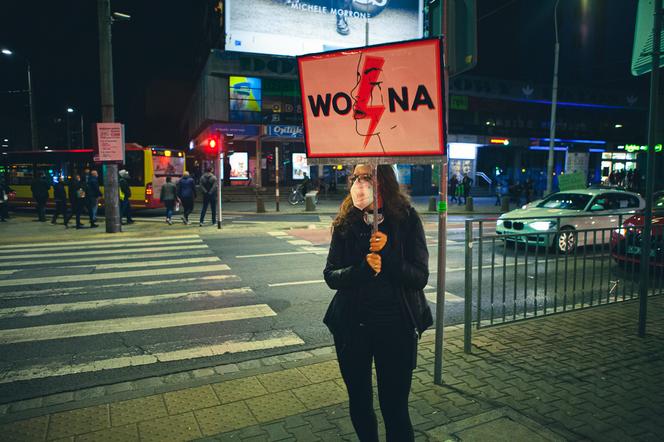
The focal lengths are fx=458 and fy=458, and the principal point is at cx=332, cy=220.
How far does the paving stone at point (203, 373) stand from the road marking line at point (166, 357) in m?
0.43

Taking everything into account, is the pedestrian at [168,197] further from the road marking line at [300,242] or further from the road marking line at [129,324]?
the road marking line at [129,324]

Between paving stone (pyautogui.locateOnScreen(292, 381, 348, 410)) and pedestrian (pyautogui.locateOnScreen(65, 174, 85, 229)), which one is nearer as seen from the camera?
paving stone (pyautogui.locateOnScreen(292, 381, 348, 410))

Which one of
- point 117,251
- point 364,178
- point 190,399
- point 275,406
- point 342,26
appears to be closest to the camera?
point 364,178

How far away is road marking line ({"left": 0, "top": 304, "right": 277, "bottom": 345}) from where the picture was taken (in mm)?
5488

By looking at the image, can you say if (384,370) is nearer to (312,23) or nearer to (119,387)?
(119,387)

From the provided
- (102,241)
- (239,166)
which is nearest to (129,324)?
(102,241)

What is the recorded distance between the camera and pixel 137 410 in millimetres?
3619

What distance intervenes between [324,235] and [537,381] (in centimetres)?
1064

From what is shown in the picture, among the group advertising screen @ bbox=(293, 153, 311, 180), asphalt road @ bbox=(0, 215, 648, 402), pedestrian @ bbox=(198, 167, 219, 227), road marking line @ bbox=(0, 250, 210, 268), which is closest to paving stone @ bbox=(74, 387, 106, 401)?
asphalt road @ bbox=(0, 215, 648, 402)

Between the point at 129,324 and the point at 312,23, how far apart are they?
36274 millimetres

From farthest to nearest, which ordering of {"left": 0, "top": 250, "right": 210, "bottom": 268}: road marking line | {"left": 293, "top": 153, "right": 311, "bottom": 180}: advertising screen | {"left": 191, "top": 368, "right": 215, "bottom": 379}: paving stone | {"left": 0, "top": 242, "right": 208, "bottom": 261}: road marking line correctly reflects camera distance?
{"left": 293, "top": 153, "right": 311, "bottom": 180}: advertising screen → {"left": 0, "top": 242, "right": 208, "bottom": 261}: road marking line → {"left": 0, "top": 250, "right": 210, "bottom": 268}: road marking line → {"left": 191, "top": 368, "right": 215, "bottom": 379}: paving stone

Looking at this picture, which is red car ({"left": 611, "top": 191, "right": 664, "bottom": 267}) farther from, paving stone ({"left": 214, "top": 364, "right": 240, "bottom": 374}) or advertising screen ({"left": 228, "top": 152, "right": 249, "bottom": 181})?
advertising screen ({"left": 228, "top": 152, "right": 249, "bottom": 181})

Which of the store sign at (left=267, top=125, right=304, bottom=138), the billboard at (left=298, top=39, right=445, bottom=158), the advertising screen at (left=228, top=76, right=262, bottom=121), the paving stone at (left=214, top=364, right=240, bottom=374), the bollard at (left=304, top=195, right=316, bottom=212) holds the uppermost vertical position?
the advertising screen at (left=228, top=76, right=262, bottom=121)

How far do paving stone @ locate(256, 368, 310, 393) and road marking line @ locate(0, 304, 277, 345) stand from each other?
2.04 metres
